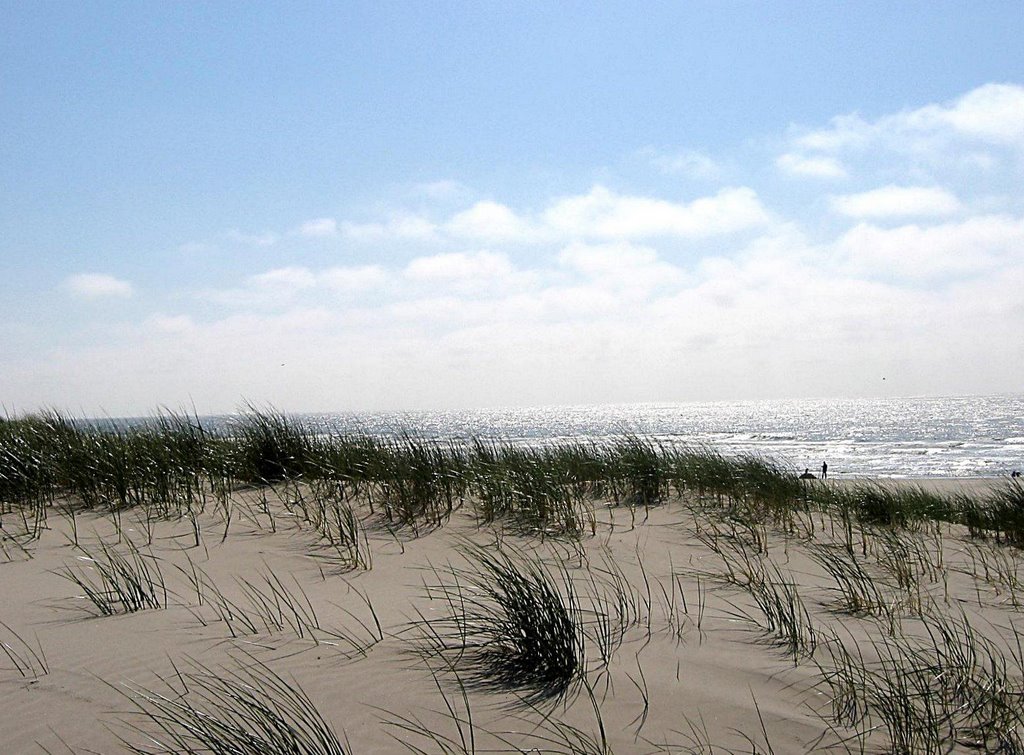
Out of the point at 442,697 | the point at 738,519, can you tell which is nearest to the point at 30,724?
the point at 442,697

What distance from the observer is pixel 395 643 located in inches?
148

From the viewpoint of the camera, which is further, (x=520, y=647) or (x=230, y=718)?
(x=520, y=647)

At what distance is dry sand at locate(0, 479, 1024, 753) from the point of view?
2867 millimetres

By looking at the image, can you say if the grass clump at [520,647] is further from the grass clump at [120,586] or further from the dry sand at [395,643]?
the grass clump at [120,586]

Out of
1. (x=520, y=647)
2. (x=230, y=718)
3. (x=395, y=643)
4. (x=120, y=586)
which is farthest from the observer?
(x=120, y=586)

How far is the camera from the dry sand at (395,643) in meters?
2.87

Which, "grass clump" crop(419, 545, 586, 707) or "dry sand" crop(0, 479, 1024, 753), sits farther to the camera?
"grass clump" crop(419, 545, 586, 707)

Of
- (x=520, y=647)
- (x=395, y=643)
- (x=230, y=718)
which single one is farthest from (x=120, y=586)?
(x=520, y=647)

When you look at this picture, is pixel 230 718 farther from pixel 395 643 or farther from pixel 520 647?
pixel 520 647

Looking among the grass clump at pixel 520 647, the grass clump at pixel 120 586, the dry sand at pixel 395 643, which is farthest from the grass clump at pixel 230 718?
the grass clump at pixel 120 586

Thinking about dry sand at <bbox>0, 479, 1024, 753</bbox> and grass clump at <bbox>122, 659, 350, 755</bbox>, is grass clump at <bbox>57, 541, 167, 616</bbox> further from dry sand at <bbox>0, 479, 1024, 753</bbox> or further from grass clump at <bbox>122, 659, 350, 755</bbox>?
grass clump at <bbox>122, 659, 350, 755</bbox>

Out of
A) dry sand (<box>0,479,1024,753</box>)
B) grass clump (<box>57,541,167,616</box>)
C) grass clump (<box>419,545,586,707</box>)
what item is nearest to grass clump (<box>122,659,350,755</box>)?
dry sand (<box>0,479,1024,753</box>)

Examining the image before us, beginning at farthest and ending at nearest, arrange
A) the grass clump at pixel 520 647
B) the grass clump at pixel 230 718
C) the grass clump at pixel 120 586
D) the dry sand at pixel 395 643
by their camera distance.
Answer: the grass clump at pixel 120 586 → the grass clump at pixel 520 647 → the dry sand at pixel 395 643 → the grass clump at pixel 230 718

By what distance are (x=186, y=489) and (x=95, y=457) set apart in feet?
4.00
